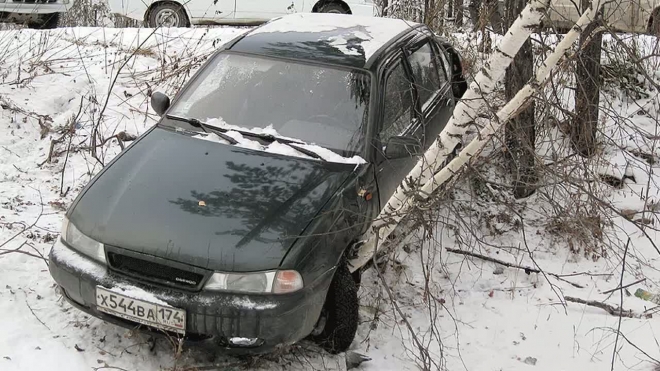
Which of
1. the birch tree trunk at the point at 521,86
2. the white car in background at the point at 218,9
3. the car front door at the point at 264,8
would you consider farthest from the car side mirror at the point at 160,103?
the car front door at the point at 264,8

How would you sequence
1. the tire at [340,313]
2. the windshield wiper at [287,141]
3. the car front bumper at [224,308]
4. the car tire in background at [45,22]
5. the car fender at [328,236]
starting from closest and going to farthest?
the car front bumper at [224,308], the car fender at [328,236], the tire at [340,313], the windshield wiper at [287,141], the car tire in background at [45,22]

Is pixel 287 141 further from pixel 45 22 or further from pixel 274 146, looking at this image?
pixel 45 22

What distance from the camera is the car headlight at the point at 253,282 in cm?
295

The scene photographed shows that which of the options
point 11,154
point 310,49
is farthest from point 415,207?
point 11,154

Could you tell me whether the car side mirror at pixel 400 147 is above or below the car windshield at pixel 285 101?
below

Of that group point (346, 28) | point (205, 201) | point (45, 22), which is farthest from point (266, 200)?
point (45, 22)

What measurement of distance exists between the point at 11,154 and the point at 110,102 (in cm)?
122

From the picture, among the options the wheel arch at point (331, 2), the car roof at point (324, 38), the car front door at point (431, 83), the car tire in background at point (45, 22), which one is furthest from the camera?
the wheel arch at point (331, 2)

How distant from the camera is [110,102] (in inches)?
256

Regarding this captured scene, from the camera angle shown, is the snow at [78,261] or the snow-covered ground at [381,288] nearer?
the snow at [78,261]

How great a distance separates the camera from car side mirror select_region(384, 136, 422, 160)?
3730 millimetres

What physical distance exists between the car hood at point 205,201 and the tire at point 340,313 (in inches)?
17.7

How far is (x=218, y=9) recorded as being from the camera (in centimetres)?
1039

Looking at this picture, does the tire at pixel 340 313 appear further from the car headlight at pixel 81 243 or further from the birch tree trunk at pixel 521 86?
the birch tree trunk at pixel 521 86
